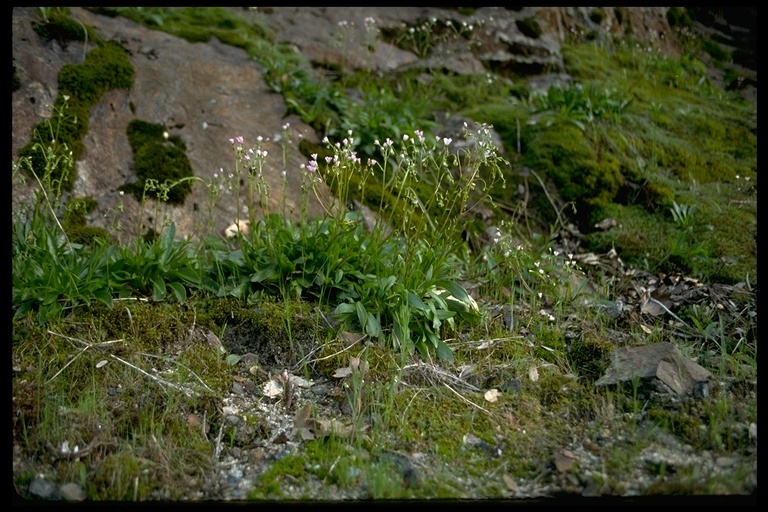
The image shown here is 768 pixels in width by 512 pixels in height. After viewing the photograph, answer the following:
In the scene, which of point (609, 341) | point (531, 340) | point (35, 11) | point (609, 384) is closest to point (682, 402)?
point (609, 384)

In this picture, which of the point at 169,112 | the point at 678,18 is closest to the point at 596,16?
the point at 678,18

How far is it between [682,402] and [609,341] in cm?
72

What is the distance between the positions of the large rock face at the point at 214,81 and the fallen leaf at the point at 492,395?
1.68 m

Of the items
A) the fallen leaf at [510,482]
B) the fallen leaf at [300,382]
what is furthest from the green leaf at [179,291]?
the fallen leaf at [510,482]

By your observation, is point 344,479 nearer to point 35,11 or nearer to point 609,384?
point 609,384

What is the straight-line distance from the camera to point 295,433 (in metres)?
2.94

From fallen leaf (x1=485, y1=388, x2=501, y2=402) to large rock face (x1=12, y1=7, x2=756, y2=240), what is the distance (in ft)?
5.51

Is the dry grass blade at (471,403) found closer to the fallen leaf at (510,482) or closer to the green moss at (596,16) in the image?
the fallen leaf at (510,482)

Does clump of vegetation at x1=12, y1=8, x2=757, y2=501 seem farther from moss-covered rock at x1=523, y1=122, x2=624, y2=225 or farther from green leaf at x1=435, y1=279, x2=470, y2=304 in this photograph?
moss-covered rock at x1=523, y1=122, x2=624, y2=225

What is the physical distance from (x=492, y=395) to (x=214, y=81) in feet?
14.3

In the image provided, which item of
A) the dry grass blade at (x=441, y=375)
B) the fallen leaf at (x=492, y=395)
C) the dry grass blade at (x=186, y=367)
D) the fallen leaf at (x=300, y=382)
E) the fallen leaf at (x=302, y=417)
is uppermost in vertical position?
the fallen leaf at (x=492, y=395)

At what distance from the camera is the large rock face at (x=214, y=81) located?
4613mm

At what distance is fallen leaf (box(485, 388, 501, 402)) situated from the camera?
3188 millimetres

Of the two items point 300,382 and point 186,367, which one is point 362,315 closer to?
point 300,382
